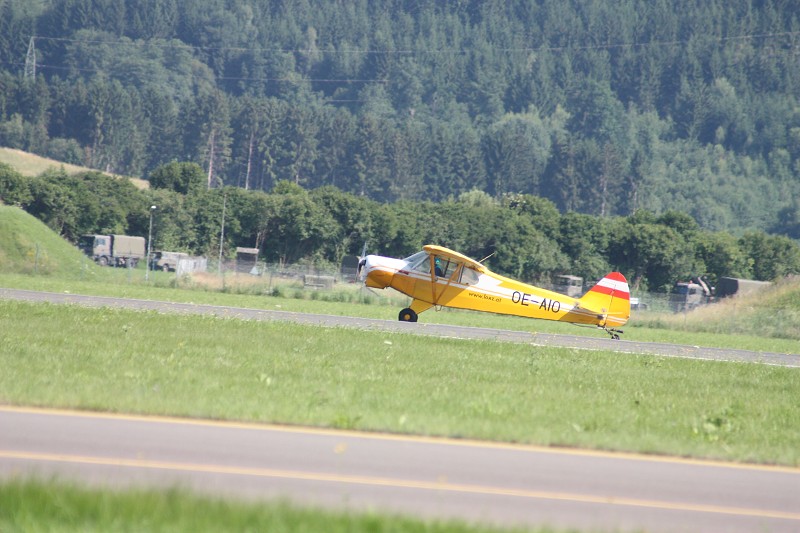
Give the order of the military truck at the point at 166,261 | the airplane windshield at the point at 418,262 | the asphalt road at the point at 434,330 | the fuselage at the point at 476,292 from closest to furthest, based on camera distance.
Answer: the asphalt road at the point at 434,330
the fuselage at the point at 476,292
the airplane windshield at the point at 418,262
the military truck at the point at 166,261

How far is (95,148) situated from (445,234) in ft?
345

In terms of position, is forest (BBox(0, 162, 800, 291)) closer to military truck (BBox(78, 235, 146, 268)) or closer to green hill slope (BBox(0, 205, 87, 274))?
military truck (BBox(78, 235, 146, 268))

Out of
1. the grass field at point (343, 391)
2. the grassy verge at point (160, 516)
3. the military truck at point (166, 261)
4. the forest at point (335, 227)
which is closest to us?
the grassy verge at point (160, 516)

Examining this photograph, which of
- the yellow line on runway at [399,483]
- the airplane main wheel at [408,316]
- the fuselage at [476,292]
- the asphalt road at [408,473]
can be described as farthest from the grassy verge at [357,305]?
the yellow line on runway at [399,483]

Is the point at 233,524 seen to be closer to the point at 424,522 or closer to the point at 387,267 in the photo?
the point at 424,522

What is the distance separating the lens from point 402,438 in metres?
11.6

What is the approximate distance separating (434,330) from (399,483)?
18094mm

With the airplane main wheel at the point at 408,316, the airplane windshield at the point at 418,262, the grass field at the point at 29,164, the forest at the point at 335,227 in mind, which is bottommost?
the airplane main wheel at the point at 408,316

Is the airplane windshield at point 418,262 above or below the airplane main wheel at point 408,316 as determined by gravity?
above

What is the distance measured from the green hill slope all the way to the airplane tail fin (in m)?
27.6

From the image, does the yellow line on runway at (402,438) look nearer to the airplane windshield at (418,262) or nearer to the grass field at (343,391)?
Result: the grass field at (343,391)

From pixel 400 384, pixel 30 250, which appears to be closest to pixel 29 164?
pixel 30 250

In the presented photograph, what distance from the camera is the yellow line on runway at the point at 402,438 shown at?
37.6ft

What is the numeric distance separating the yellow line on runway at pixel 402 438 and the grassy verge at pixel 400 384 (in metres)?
0.20
